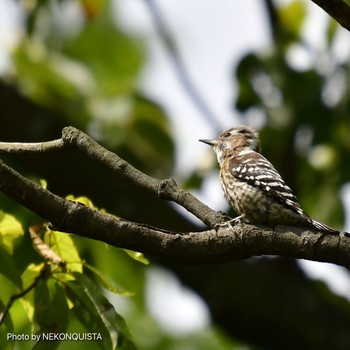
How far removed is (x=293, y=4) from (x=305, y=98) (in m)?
1.37

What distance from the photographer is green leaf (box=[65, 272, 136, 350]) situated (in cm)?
422

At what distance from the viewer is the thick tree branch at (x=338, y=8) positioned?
396 cm

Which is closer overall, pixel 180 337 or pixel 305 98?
pixel 305 98

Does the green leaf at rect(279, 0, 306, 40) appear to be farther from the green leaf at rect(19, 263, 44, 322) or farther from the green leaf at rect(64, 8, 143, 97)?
the green leaf at rect(19, 263, 44, 322)

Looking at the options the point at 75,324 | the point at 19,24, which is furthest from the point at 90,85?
the point at 75,324

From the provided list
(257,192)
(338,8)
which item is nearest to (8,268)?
(338,8)

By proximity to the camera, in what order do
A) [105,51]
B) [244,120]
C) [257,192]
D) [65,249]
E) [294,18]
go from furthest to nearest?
[105,51], [294,18], [244,120], [257,192], [65,249]

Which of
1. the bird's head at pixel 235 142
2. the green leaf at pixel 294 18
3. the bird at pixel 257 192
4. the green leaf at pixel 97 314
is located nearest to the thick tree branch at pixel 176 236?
the green leaf at pixel 97 314

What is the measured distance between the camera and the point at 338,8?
3.99 meters

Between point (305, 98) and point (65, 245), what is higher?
point (305, 98)

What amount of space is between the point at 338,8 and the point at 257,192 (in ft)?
8.91

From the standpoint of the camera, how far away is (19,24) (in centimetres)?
962

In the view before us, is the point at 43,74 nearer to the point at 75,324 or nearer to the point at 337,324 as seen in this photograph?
the point at 75,324

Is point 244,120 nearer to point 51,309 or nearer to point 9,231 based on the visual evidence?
point 9,231
